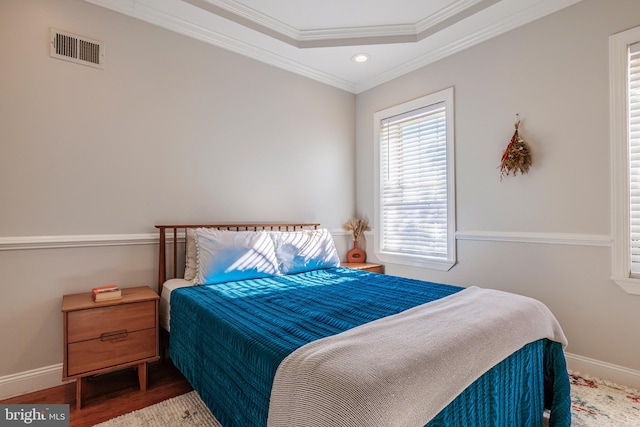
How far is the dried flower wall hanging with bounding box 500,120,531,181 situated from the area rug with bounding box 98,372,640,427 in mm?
1605

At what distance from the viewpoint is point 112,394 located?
6.87ft

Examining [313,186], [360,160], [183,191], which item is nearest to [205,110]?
[183,191]

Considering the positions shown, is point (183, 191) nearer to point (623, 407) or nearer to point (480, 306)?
point (480, 306)

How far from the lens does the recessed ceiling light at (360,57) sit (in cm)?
331

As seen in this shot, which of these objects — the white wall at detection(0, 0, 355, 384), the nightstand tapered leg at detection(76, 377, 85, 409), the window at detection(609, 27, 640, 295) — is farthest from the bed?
the window at detection(609, 27, 640, 295)

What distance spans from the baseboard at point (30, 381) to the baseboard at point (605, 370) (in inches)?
145

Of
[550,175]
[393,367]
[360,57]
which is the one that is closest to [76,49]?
[360,57]

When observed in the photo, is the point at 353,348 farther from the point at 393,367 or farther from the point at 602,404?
the point at 602,404

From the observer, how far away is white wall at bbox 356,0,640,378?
2.23 m

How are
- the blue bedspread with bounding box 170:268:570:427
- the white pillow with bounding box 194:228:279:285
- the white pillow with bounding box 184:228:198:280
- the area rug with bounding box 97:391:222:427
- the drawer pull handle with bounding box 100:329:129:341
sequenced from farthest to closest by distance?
the white pillow with bounding box 184:228:198:280
the white pillow with bounding box 194:228:279:285
the drawer pull handle with bounding box 100:329:129:341
the area rug with bounding box 97:391:222:427
the blue bedspread with bounding box 170:268:570:427

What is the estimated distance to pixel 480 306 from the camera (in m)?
1.69

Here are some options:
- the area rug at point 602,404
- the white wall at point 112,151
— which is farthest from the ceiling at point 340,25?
the area rug at point 602,404

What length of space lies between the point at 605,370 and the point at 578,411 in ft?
1.92

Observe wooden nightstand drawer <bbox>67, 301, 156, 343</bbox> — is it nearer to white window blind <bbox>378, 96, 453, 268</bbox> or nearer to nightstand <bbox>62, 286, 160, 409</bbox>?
nightstand <bbox>62, 286, 160, 409</bbox>
